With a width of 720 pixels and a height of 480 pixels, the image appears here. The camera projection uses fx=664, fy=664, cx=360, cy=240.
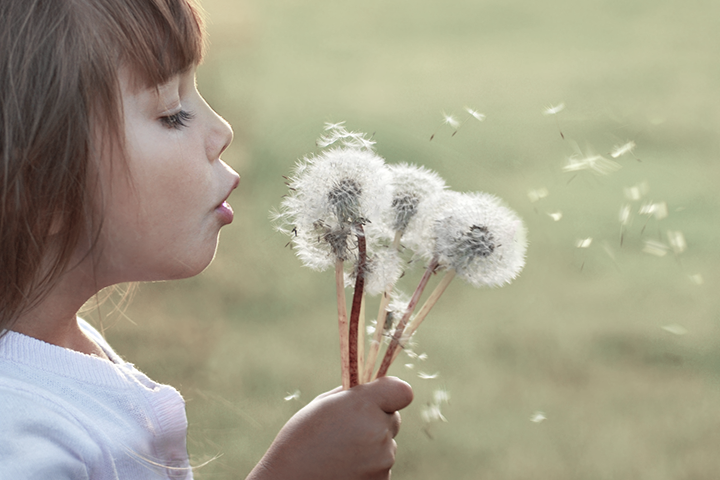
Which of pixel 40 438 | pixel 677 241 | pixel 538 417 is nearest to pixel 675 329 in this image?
pixel 677 241

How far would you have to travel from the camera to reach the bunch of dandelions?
21.9 inches

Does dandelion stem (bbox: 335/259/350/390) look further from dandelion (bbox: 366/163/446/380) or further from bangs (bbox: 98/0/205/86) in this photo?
bangs (bbox: 98/0/205/86)

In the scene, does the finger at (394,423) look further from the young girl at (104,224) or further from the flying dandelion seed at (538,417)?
the flying dandelion seed at (538,417)

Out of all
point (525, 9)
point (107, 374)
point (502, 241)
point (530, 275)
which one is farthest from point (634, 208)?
point (107, 374)

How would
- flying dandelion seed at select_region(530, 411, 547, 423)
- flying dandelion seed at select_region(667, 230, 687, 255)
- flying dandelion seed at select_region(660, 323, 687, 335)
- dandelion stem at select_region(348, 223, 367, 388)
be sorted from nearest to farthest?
dandelion stem at select_region(348, 223, 367, 388) < flying dandelion seed at select_region(530, 411, 547, 423) < flying dandelion seed at select_region(660, 323, 687, 335) < flying dandelion seed at select_region(667, 230, 687, 255)

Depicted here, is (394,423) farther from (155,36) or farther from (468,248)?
(155,36)

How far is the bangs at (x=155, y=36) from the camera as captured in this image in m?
0.49

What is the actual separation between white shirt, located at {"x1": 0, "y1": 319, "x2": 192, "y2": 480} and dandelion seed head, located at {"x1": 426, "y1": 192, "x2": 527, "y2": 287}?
279 millimetres

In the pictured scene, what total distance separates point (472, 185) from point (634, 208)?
1.65 feet

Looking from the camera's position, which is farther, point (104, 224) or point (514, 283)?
point (514, 283)

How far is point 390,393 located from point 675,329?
1.05 m

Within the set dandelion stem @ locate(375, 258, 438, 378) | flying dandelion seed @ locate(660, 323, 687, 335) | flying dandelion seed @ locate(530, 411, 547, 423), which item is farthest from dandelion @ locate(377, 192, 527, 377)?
flying dandelion seed @ locate(660, 323, 687, 335)

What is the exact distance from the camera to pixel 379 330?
0.56 m

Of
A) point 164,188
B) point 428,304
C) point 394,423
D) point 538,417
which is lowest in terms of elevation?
point 538,417
